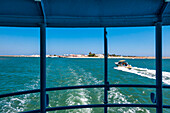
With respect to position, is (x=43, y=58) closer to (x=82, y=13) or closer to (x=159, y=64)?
(x=82, y=13)

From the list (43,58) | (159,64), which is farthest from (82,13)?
(159,64)

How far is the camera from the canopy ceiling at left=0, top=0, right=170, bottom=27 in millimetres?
1052

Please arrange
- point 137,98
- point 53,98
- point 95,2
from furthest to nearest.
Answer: point 137,98, point 53,98, point 95,2

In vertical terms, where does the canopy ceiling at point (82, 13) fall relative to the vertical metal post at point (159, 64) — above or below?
above

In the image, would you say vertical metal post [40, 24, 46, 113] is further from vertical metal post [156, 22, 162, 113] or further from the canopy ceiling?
vertical metal post [156, 22, 162, 113]

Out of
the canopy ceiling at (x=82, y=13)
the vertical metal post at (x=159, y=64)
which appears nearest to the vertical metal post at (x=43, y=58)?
the canopy ceiling at (x=82, y=13)

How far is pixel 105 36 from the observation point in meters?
1.27

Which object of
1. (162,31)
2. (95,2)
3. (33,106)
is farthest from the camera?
(33,106)

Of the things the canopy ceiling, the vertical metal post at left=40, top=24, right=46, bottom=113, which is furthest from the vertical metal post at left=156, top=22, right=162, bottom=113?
the vertical metal post at left=40, top=24, right=46, bottom=113

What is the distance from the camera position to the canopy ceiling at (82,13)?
1.05m

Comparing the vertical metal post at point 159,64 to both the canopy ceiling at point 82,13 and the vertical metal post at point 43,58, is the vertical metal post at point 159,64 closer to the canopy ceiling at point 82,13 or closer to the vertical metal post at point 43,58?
the canopy ceiling at point 82,13

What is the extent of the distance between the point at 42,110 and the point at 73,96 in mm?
4106

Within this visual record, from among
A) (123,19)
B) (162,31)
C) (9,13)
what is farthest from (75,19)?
(162,31)

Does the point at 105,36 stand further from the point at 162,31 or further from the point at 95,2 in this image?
the point at 162,31
